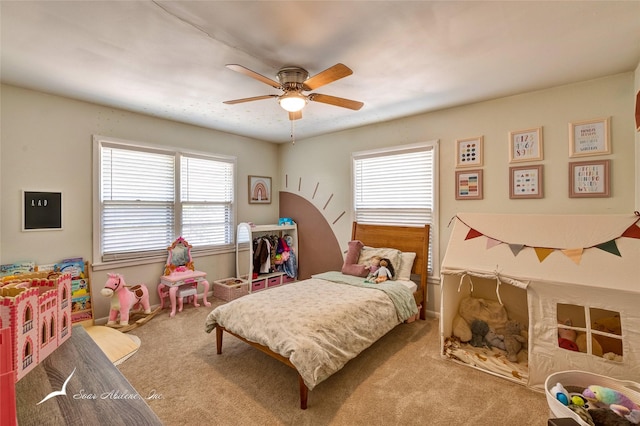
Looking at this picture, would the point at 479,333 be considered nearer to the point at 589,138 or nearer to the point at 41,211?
the point at 589,138

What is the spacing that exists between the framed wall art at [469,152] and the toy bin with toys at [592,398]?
225 cm

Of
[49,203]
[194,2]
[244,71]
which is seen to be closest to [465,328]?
[244,71]

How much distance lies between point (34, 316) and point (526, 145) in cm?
398

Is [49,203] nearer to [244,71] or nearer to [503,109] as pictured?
[244,71]

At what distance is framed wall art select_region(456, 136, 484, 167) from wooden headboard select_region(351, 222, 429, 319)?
35.7 inches

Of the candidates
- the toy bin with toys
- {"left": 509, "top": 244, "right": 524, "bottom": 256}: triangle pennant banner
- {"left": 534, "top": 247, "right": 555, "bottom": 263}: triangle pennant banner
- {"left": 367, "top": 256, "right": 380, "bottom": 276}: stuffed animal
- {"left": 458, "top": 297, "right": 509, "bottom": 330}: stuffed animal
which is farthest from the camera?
{"left": 367, "top": 256, "right": 380, "bottom": 276}: stuffed animal

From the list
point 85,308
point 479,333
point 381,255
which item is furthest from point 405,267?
point 85,308

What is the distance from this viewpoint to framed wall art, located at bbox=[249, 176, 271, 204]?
17.0ft

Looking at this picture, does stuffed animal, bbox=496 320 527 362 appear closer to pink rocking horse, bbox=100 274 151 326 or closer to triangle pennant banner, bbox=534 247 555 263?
triangle pennant banner, bbox=534 247 555 263

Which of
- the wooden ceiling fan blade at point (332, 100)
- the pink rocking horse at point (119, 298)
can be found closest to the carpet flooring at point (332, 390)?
the pink rocking horse at point (119, 298)

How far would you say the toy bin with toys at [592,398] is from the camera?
152cm

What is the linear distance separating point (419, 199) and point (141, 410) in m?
3.64

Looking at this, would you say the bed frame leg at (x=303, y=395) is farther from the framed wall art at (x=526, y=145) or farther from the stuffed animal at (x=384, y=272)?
the framed wall art at (x=526, y=145)

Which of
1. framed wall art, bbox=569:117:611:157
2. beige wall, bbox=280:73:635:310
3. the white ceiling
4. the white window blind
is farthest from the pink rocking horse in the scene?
framed wall art, bbox=569:117:611:157
